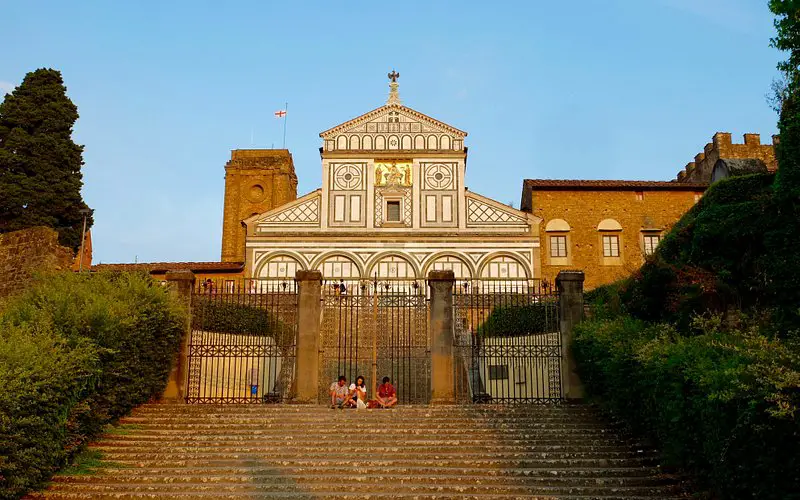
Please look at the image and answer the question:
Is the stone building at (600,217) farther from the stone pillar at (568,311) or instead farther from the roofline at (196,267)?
the stone pillar at (568,311)

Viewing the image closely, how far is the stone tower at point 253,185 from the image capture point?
189 feet

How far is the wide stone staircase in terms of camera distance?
1144 cm

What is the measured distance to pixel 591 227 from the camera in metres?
42.8

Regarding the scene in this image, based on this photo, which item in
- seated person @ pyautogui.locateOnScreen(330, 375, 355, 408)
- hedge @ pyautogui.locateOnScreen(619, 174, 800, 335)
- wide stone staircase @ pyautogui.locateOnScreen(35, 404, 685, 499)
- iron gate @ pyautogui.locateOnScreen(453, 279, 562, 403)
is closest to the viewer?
wide stone staircase @ pyautogui.locateOnScreen(35, 404, 685, 499)

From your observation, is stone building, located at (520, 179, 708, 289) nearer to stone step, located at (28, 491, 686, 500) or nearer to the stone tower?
the stone tower

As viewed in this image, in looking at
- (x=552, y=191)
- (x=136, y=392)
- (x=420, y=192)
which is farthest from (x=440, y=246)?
(x=136, y=392)

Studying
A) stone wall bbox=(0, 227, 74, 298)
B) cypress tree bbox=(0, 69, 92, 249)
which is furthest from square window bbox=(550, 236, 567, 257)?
stone wall bbox=(0, 227, 74, 298)

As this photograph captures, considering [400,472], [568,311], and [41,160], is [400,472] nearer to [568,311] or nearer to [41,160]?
[568,311]

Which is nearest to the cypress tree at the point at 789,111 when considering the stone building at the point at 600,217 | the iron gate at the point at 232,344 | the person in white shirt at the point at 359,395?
the person in white shirt at the point at 359,395

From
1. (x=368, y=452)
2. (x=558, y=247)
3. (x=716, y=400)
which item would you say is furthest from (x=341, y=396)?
(x=558, y=247)

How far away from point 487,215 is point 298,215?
9841mm

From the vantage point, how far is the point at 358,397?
643 inches

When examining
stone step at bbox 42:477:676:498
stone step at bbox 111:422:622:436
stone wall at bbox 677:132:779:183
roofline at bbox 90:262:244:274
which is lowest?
stone step at bbox 42:477:676:498

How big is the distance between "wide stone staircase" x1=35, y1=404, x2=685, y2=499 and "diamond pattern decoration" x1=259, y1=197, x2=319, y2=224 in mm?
26202
